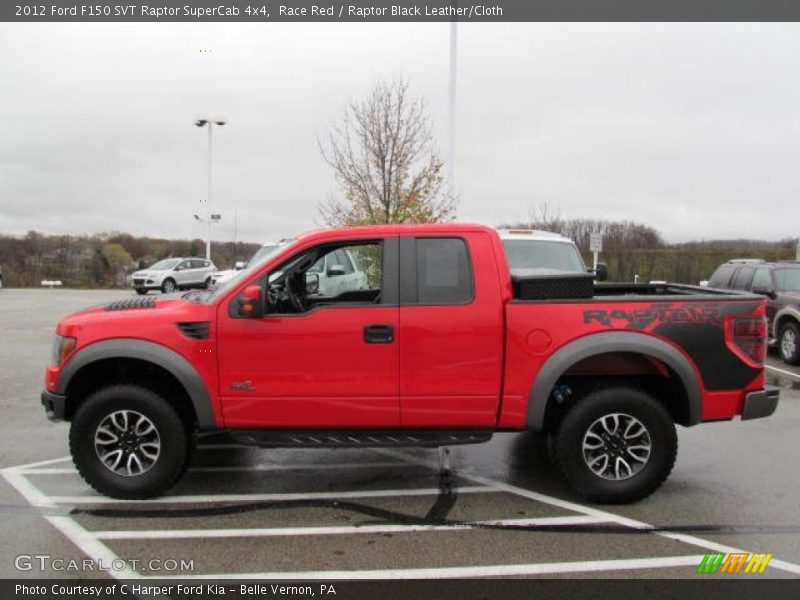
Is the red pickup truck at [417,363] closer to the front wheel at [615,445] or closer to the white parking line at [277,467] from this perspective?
the front wheel at [615,445]

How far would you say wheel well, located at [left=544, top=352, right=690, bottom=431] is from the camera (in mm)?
4547

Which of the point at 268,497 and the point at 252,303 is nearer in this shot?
the point at 252,303

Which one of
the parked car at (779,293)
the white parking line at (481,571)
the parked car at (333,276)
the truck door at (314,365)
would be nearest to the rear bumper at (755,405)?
the white parking line at (481,571)

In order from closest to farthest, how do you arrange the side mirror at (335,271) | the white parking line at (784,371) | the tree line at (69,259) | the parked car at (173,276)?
the side mirror at (335,271) < the white parking line at (784,371) < the parked car at (173,276) < the tree line at (69,259)

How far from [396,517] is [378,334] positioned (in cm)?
125

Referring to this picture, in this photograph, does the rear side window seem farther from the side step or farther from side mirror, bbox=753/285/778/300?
the side step

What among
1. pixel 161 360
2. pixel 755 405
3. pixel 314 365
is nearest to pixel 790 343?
pixel 755 405

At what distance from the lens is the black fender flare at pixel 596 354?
4281mm

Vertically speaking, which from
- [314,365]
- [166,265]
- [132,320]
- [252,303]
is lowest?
[314,365]

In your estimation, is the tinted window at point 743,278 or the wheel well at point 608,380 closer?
the wheel well at point 608,380

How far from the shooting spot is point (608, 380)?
183 inches

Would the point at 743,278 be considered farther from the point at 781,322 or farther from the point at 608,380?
the point at 608,380

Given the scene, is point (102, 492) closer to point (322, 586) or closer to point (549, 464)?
point (322, 586)

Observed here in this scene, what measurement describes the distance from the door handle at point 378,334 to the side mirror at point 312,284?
3.28 feet
